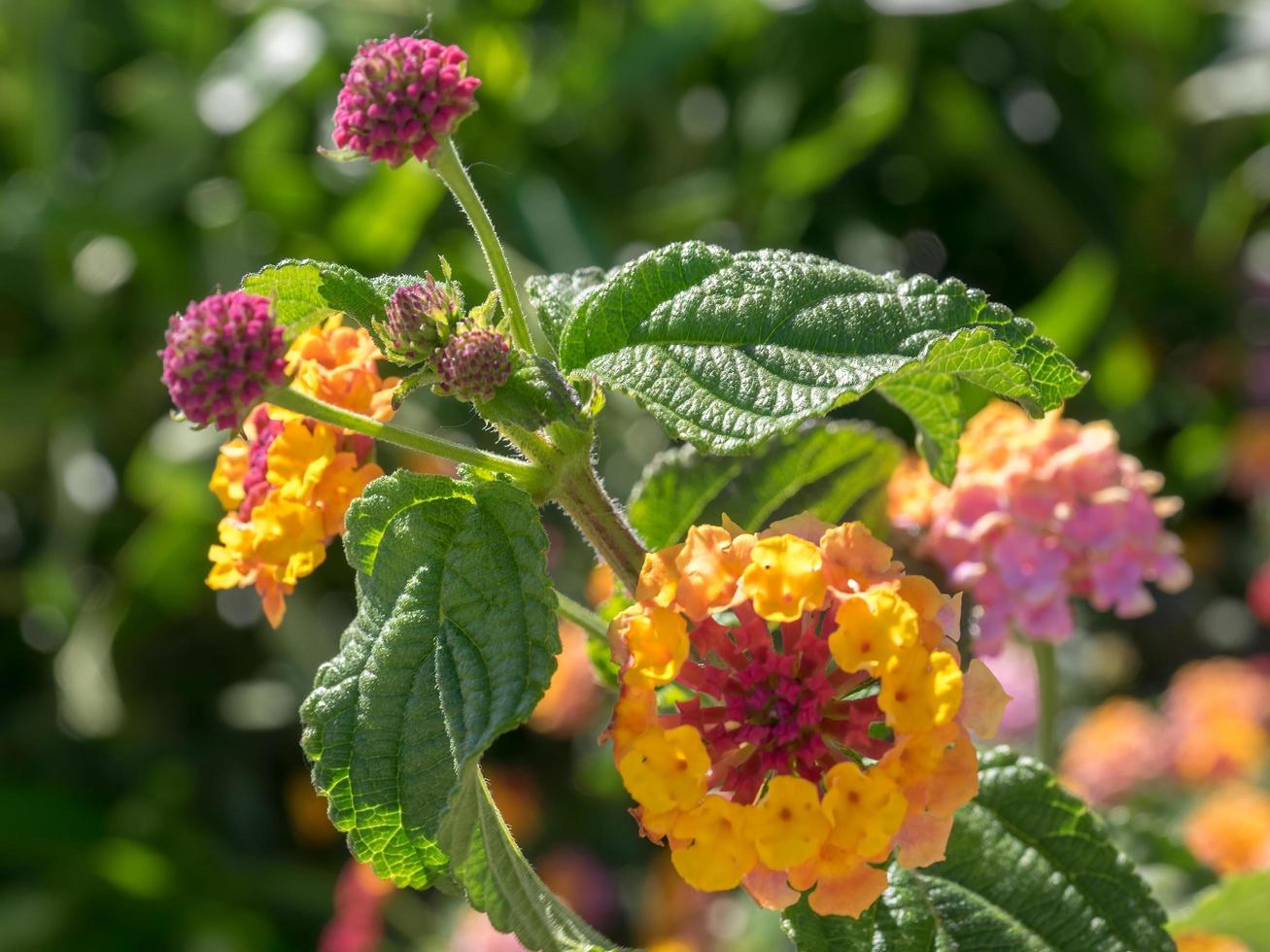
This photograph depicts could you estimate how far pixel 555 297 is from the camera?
659 millimetres

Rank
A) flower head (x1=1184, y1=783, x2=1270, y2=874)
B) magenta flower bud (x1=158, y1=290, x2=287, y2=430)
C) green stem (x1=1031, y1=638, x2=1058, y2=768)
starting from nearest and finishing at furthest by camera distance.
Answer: magenta flower bud (x1=158, y1=290, x2=287, y2=430) → green stem (x1=1031, y1=638, x2=1058, y2=768) → flower head (x1=1184, y1=783, x2=1270, y2=874)

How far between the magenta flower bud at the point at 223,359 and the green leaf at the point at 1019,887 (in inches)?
12.4

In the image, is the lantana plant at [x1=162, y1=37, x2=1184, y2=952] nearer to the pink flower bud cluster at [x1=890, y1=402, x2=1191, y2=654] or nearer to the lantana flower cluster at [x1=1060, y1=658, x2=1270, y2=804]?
the pink flower bud cluster at [x1=890, y1=402, x2=1191, y2=654]

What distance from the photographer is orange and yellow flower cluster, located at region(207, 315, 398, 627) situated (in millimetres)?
620

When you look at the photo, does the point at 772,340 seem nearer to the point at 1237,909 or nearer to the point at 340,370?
the point at 340,370

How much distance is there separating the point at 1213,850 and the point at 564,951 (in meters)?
0.88

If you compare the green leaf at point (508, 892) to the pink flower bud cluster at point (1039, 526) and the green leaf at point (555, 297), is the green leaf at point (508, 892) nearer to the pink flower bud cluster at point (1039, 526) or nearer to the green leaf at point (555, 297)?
the green leaf at point (555, 297)

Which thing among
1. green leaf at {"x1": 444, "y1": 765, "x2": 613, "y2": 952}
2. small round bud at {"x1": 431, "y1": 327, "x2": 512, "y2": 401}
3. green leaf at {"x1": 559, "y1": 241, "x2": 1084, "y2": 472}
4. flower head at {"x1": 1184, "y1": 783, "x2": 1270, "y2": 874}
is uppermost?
green leaf at {"x1": 559, "y1": 241, "x2": 1084, "y2": 472}

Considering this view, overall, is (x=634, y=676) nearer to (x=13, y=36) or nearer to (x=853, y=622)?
(x=853, y=622)

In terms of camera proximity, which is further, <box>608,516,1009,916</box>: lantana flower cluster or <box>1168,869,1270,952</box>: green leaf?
<box>1168,869,1270,952</box>: green leaf

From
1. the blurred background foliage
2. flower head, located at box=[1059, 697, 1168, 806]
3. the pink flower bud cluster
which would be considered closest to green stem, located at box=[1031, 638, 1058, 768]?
the pink flower bud cluster

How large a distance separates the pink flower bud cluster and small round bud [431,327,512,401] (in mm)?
339

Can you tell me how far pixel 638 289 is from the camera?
59 centimetres

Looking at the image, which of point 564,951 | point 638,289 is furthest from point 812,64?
point 564,951
